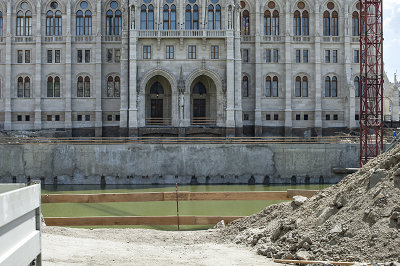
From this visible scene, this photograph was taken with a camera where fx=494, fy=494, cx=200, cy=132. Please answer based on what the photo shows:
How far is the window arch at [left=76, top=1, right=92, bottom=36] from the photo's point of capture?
56125mm

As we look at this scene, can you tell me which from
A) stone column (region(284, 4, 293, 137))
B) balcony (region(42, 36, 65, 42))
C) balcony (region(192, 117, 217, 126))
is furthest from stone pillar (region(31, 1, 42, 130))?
stone column (region(284, 4, 293, 137))

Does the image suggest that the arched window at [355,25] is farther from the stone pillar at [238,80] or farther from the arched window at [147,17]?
the arched window at [147,17]

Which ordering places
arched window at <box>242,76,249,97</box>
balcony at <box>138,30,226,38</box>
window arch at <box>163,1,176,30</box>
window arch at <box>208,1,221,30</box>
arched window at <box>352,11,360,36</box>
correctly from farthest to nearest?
arched window at <box>352,11,360,36</box>, arched window at <box>242,76,249,97</box>, window arch at <box>208,1,221,30</box>, window arch at <box>163,1,176,30</box>, balcony at <box>138,30,226,38</box>

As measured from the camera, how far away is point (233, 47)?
51.1 m

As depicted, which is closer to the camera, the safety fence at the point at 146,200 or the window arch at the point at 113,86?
the safety fence at the point at 146,200

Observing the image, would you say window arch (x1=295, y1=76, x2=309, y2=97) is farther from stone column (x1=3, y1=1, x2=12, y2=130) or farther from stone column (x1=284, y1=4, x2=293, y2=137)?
stone column (x1=3, y1=1, x2=12, y2=130)

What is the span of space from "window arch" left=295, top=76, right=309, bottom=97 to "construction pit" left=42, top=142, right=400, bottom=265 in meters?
42.1

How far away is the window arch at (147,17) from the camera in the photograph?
51.1 m

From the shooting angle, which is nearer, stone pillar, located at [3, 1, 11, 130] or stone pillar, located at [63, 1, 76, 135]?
stone pillar, located at [3, 1, 11, 130]

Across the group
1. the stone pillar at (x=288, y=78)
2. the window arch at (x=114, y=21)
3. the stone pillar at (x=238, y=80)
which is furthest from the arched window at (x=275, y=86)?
the window arch at (x=114, y=21)

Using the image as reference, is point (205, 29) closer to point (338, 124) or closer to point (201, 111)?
point (201, 111)

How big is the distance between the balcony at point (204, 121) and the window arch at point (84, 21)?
15.8m

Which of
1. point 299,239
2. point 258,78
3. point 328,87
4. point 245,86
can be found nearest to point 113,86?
point 245,86

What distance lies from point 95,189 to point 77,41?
23.9m
